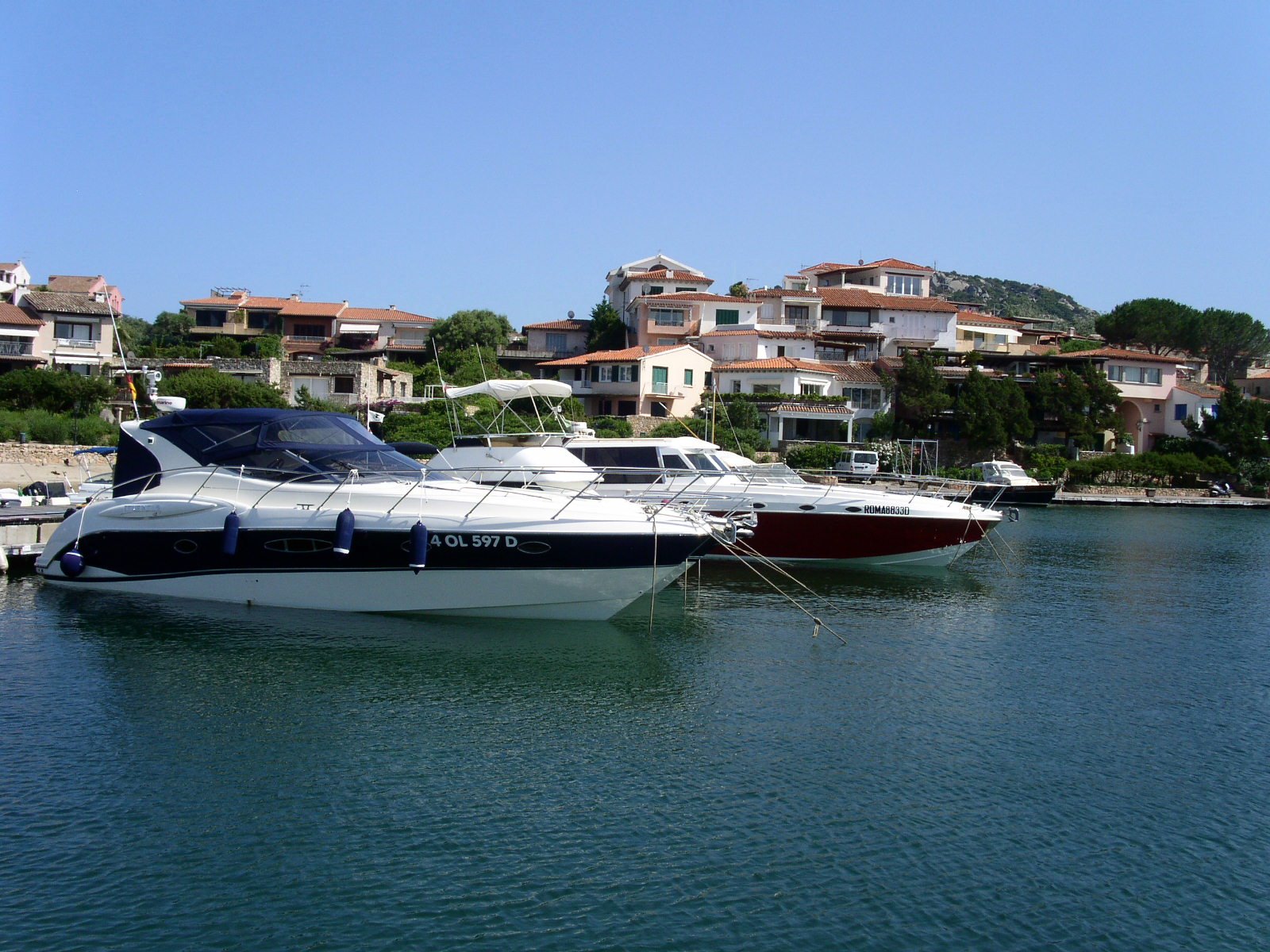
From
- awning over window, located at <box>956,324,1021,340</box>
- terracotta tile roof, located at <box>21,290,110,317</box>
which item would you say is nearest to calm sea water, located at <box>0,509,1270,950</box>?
terracotta tile roof, located at <box>21,290,110,317</box>

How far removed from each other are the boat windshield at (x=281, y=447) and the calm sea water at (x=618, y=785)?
97.2 inches

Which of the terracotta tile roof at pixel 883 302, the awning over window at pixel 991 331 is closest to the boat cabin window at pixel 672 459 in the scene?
the terracotta tile roof at pixel 883 302

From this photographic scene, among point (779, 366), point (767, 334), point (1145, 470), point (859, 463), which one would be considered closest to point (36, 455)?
point (859, 463)

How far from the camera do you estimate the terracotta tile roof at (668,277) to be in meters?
73.8

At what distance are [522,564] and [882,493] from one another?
11.3 metres

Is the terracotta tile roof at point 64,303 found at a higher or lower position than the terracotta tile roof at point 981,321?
lower

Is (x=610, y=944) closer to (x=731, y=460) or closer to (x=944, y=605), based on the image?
(x=944, y=605)

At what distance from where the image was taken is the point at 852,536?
80.3 feet

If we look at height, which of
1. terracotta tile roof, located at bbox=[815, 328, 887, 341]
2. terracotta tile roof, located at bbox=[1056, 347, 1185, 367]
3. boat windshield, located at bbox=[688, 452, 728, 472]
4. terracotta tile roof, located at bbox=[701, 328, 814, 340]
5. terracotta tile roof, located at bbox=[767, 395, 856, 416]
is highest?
terracotta tile roof, located at bbox=[815, 328, 887, 341]

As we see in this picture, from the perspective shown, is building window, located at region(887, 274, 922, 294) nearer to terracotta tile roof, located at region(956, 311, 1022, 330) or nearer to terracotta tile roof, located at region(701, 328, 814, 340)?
terracotta tile roof, located at region(956, 311, 1022, 330)

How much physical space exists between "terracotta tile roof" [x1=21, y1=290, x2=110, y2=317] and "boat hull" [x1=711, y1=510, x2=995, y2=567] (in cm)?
5010

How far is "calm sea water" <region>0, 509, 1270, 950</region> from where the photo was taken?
326 inches

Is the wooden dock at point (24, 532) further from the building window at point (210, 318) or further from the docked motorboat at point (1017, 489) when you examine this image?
the building window at point (210, 318)

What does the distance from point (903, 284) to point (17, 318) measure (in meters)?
59.6
